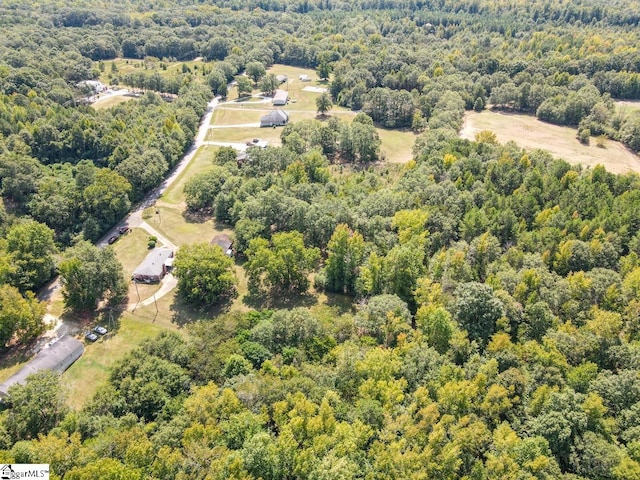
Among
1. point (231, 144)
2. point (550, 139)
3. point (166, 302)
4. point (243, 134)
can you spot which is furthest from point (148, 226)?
point (550, 139)

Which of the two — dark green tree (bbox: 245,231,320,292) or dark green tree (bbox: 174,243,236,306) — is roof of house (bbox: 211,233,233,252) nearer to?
dark green tree (bbox: 245,231,320,292)

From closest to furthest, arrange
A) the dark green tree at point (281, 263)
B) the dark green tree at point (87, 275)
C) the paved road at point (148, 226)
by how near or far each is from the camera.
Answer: the dark green tree at point (87, 275) < the paved road at point (148, 226) < the dark green tree at point (281, 263)

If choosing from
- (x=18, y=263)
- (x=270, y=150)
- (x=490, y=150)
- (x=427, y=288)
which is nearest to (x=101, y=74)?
(x=270, y=150)

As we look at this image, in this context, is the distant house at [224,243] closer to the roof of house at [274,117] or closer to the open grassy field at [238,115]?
the roof of house at [274,117]

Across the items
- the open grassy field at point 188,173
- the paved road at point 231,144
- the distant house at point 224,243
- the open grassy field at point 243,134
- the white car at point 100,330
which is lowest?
the white car at point 100,330

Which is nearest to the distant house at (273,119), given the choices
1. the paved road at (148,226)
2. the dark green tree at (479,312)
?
the paved road at (148,226)

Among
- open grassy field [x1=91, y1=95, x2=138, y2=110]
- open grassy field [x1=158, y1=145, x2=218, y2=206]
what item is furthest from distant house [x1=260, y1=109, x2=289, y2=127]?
open grassy field [x1=91, y1=95, x2=138, y2=110]

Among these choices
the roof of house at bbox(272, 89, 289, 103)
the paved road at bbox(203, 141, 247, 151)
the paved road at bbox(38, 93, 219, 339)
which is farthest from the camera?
the roof of house at bbox(272, 89, 289, 103)
